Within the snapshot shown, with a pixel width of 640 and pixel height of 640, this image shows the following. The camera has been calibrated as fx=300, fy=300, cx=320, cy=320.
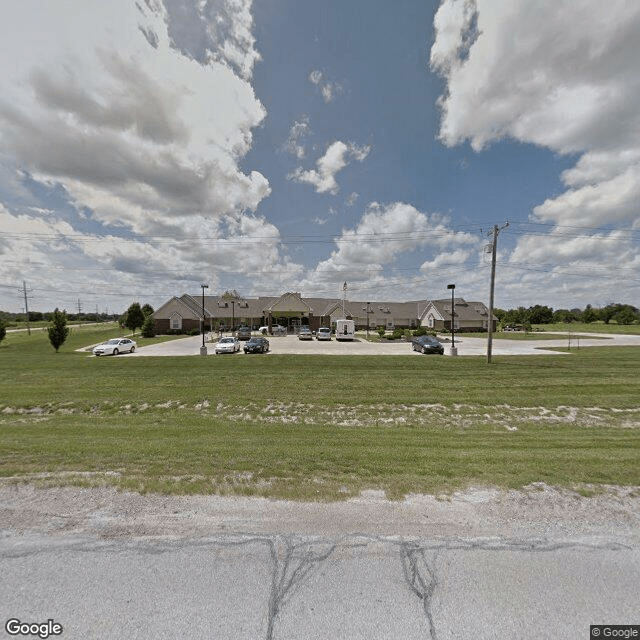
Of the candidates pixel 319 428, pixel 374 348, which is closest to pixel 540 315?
pixel 374 348

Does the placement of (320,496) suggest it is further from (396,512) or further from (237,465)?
(237,465)

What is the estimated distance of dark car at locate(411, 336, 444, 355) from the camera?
25.2 m

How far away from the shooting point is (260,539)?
3547 mm

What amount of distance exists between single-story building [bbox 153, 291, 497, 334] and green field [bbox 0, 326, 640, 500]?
34.6 meters

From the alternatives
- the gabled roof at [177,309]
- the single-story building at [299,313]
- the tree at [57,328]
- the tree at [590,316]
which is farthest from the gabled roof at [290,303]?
the tree at [590,316]

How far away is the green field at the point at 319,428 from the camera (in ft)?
16.5

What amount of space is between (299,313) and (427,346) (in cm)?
3143

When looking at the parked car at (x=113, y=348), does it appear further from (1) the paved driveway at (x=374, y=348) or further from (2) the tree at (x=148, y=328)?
(2) the tree at (x=148, y=328)

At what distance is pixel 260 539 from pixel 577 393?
43.5 feet

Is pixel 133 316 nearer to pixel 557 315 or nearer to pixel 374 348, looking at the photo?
pixel 374 348

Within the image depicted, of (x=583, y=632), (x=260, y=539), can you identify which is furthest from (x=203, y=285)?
(x=583, y=632)

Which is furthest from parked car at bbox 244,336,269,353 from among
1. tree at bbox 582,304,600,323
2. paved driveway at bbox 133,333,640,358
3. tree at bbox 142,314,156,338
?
tree at bbox 582,304,600,323

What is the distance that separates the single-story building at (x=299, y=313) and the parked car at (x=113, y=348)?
2173 cm

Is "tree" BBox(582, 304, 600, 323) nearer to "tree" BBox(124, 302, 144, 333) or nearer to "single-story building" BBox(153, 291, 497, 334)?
"single-story building" BBox(153, 291, 497, 334)
